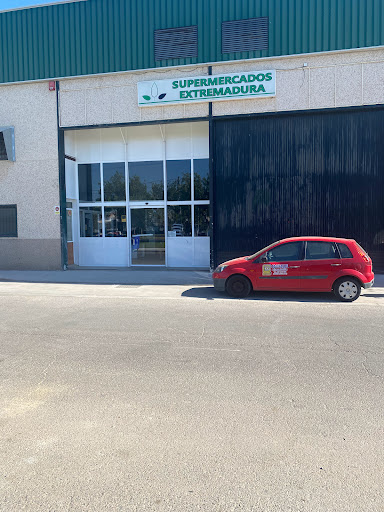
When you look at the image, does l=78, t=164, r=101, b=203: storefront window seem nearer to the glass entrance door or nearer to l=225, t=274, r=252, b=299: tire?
the glass entrance door

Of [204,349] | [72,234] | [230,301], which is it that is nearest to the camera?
[204,349]

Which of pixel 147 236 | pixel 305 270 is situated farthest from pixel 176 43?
pixel 305 270

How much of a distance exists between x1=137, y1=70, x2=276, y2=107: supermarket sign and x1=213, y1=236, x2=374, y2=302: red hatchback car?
21.8ft

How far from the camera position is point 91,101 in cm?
1446

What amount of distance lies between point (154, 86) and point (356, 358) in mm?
11940

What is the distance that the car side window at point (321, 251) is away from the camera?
8883 millimetres

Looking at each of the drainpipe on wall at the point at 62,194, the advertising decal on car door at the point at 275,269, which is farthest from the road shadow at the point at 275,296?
the drainpipe on wall at the point at 62,194

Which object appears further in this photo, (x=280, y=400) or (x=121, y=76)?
(x=121, y=76)

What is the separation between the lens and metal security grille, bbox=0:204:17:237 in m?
15.3

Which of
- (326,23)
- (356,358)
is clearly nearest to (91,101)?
(326,23)

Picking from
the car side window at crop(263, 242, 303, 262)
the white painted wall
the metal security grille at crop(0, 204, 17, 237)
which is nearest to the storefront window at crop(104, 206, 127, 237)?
the white painted wall

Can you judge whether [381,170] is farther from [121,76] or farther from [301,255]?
[121,76]

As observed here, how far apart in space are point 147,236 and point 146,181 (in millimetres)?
2207

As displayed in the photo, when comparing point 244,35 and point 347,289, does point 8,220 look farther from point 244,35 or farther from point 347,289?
point 347,289
